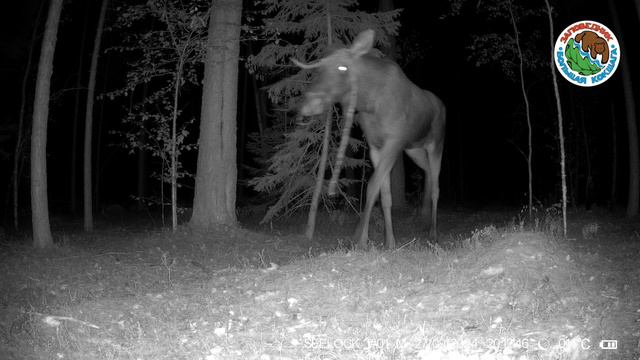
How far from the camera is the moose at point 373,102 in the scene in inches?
372

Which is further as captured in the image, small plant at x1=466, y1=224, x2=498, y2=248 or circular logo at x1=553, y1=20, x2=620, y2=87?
circular logo at x1=553, y1=20, x2=620, y2=87

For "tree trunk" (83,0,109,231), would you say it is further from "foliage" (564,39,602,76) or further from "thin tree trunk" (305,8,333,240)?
"foliage" (564,39,602,76)

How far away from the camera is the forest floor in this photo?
5324 mm

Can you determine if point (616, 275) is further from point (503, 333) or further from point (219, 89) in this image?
point (219, 89)

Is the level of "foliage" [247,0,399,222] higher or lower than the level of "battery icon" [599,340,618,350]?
higher

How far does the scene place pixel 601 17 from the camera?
23.0 meters

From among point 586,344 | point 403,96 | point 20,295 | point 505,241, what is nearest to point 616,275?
point 505,241

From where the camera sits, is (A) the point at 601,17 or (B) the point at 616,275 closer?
(B) the point at 616,275

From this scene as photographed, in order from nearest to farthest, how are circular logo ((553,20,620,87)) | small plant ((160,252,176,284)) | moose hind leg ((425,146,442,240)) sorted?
small plant ((160,252,176,284)), circular logo ((553,20,620,87)), moose hind leg ((425,146,442,240))

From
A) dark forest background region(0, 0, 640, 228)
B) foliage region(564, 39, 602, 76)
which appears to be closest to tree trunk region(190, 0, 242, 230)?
dark forest background region(0, 0, 640, 228)

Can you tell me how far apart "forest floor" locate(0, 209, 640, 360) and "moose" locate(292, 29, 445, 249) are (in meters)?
1.55

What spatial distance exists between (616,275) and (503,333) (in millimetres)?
2564

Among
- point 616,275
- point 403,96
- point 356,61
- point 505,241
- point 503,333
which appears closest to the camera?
point 503,333

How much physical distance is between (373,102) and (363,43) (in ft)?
3.36
